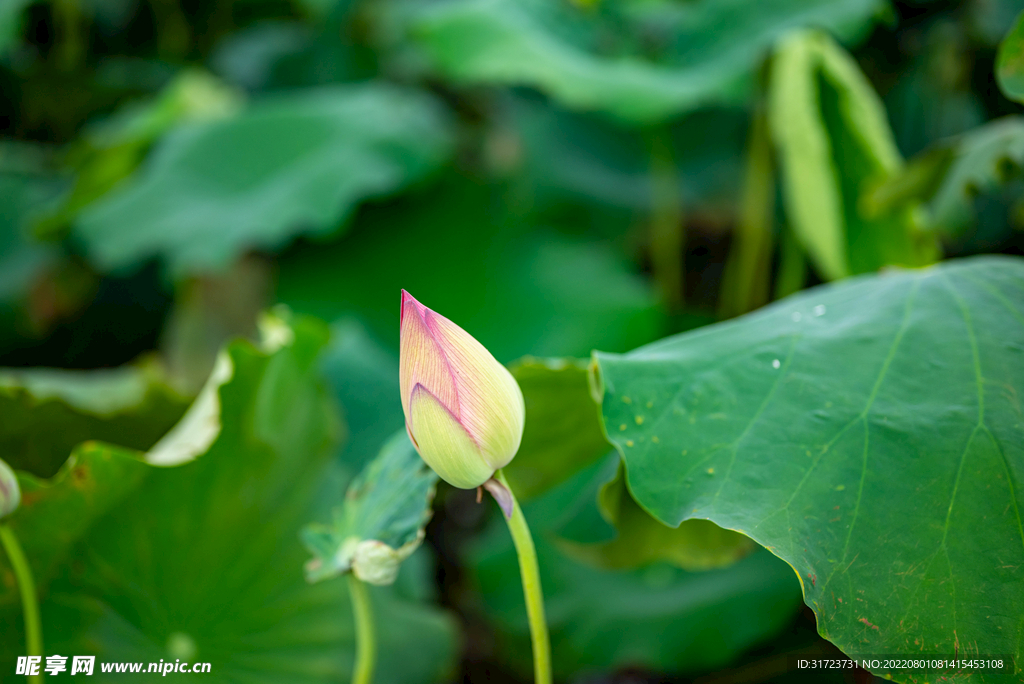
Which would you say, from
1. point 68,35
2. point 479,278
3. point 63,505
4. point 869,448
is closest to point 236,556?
point 63,505

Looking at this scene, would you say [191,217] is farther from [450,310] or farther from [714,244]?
[714,244]

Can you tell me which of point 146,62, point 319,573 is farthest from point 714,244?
point 146,62

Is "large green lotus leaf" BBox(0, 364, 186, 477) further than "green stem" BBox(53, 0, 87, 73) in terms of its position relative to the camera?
No

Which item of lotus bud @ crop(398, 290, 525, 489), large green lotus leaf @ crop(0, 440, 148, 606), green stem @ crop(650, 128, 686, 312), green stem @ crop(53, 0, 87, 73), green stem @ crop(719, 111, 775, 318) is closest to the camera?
lotus bud @ crop(398, 290, 525, 489)

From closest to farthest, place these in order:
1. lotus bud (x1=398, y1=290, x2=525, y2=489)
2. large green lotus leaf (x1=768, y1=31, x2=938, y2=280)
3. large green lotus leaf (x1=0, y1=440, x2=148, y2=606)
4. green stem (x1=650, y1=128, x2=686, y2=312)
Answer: lotus bud (x1=398, y1=290, x2=525, y2=489), large green lotus leaf (x1=0, y1=440, x2=148, y2=606), large green lotus leaf (x1=768, y1=31, x2=938, y2=280), green stem (x1=650, y1=128, x2=686, y2=312)

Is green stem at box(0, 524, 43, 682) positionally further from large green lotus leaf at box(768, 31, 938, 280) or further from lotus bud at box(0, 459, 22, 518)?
large green lotus leaf at box(768, 31, 938, 280)

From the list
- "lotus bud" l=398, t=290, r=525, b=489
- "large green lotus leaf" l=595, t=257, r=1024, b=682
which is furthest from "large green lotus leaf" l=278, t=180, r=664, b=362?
"lotus bud" l=398, t=290, r=525, b=489
